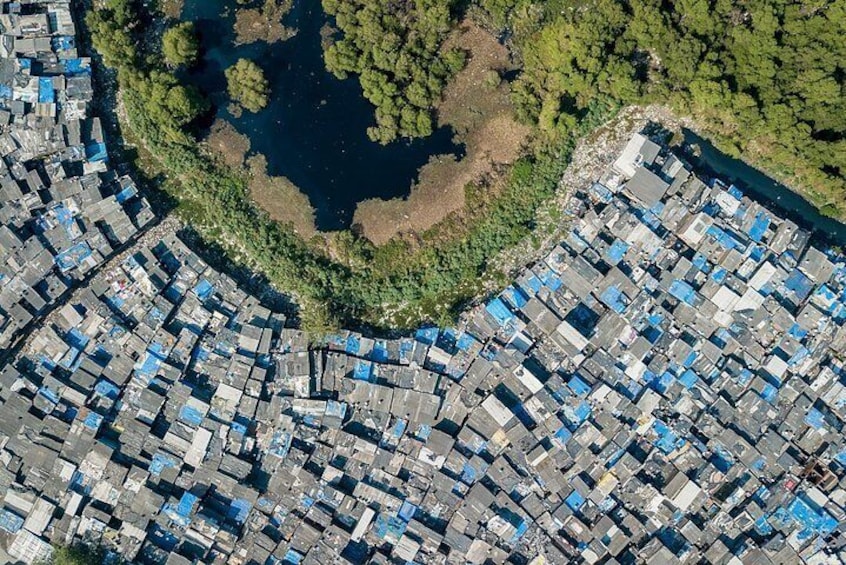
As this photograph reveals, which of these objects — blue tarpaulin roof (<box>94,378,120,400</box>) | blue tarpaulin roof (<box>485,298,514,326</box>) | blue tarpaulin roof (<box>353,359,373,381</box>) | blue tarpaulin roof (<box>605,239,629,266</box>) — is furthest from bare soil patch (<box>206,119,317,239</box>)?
blue tarpaulin roof (<box>605,239,629,266</box>)

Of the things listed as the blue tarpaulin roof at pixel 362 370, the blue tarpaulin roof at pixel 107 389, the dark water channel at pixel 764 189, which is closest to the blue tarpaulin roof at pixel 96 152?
the blue tarpaulin roof at pixel 107 389

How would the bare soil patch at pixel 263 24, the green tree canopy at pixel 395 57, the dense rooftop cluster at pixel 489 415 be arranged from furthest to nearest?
the bare soil patch at pixel 263 24 → the green tree canopy at pixel 395 57 → the dense rooftop cluster at pixel 489 415

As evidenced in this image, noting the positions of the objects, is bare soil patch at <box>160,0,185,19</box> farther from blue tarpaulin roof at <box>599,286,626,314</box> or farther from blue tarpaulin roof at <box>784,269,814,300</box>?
blue tarpaulin roof at <box>784,269,814,300</box>

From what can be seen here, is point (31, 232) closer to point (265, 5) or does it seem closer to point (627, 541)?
point (265, 5)

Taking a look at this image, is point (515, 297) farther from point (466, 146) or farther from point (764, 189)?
point (764, 189)

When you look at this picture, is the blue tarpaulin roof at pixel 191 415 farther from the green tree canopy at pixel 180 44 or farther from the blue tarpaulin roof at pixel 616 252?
the blue tarpaulin roof at pixel 616 252

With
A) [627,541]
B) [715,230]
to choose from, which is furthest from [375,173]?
[627,541]
